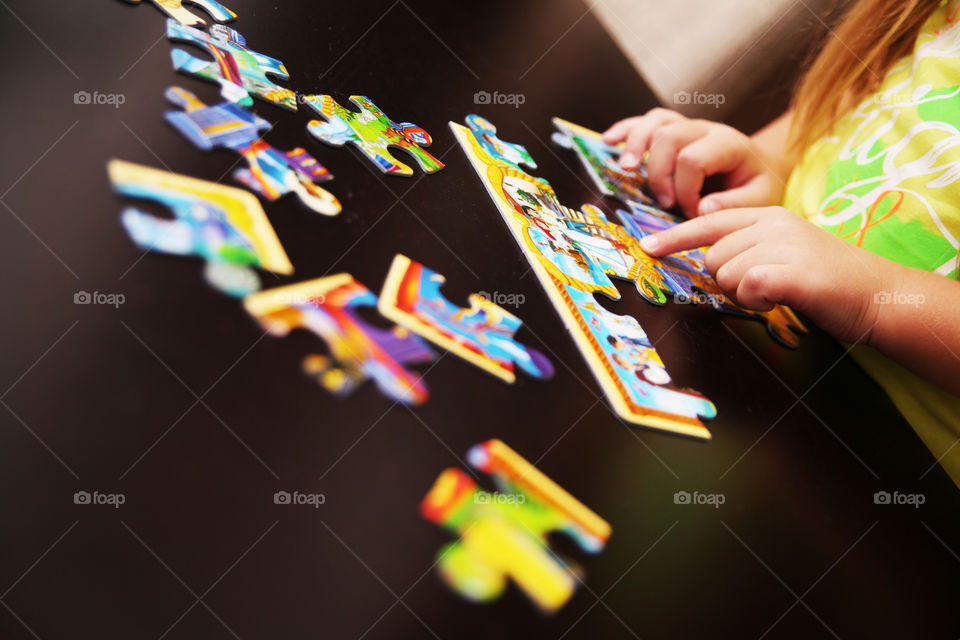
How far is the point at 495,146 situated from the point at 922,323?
27.7 inches

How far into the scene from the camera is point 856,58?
1419 millimetres

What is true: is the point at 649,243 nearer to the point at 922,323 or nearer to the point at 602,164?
the point at 602,164

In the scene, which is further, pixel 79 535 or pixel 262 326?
pixel 262 326

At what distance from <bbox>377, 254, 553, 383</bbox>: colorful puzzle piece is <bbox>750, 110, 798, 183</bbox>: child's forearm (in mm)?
997

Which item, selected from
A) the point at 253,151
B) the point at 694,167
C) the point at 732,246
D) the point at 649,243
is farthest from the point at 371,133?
the point at 694,167

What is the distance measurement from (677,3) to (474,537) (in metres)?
2.10

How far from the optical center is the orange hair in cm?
136

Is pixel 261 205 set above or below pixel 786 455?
above

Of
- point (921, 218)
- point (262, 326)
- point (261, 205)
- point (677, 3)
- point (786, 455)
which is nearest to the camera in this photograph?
point (262, 326)

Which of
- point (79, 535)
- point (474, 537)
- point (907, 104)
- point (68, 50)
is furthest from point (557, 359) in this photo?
point (907, 104)

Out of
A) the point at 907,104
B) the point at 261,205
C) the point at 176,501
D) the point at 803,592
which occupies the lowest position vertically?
the point at 803,592

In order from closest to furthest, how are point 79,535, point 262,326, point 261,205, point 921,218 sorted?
point 79,535 → point 262,326 → point 261,205 → point 921,218

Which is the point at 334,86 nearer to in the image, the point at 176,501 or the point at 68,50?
the point at 68,50

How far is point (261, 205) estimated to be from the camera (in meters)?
0.78
